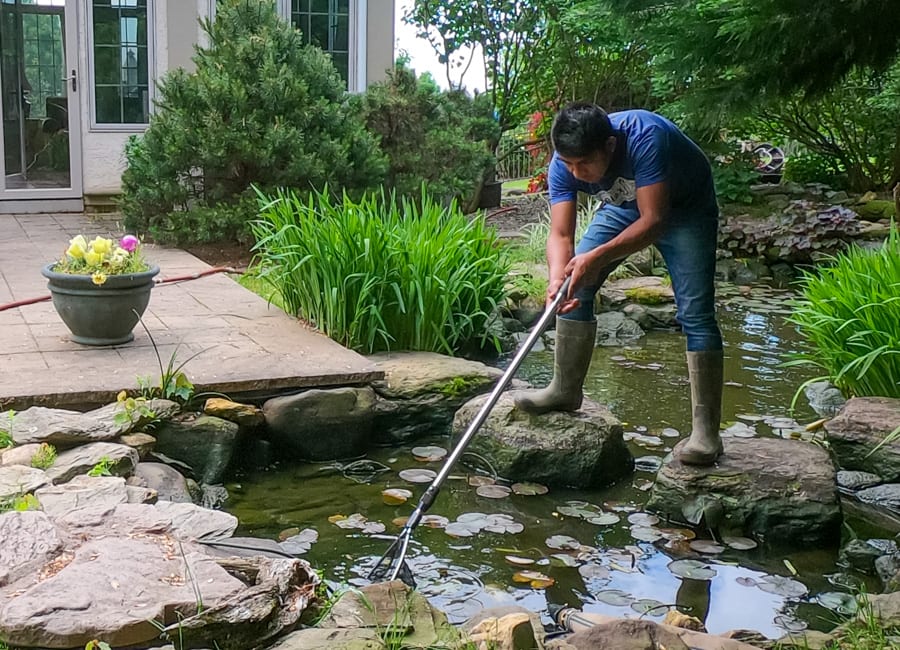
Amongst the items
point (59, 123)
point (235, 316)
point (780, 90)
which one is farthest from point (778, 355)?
point (59, 123)

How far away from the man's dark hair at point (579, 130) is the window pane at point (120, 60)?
6.93 m

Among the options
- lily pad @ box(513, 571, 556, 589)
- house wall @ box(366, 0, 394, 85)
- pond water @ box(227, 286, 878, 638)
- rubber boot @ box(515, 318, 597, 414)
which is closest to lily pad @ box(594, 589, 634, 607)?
pond water @ box(227, 286, 878, 638)

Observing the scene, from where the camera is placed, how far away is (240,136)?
6934 millimetres

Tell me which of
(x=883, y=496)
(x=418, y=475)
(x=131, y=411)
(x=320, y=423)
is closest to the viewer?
(x=131, y=411)

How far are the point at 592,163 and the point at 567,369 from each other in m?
0.89

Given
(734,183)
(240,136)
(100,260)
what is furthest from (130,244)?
(734,183)

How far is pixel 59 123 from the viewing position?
9.28m

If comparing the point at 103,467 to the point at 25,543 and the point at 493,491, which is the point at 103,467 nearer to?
the point at 25,543

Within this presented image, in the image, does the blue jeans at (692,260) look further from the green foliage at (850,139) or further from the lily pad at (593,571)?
the green foliage at (850,139)

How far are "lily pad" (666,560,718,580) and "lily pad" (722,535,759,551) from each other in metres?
0.20

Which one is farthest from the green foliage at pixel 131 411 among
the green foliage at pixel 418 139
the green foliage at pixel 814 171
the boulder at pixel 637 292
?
the green foliage at pixel 814 171

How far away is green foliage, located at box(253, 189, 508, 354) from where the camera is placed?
4.73 m

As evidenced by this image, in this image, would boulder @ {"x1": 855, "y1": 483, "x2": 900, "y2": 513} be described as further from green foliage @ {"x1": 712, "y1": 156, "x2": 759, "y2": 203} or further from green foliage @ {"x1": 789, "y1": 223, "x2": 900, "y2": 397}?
green foliage @ {"x1": 712, "y1": 156, "x2": 759, "y2": 203}

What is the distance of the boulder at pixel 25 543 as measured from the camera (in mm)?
2340
